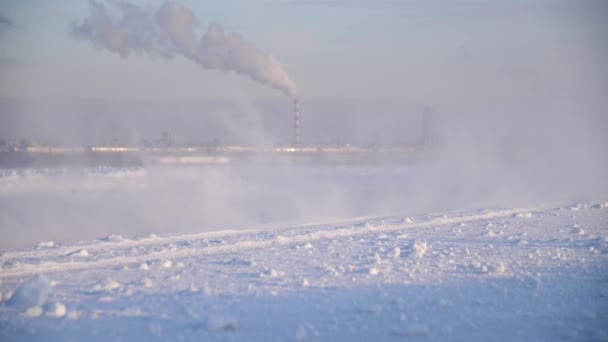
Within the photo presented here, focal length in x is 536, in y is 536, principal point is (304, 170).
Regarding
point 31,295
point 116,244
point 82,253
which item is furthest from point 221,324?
point 116,244

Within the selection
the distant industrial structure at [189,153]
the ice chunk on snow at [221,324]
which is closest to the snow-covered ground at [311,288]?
the ice chunk on snow at [221,324]

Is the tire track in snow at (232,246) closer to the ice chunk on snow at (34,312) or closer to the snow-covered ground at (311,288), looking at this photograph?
the snow-covered ground at (311,288)

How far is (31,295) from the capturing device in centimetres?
448

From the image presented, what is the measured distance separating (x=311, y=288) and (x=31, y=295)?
7.83 feet

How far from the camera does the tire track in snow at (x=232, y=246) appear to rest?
5773 mm

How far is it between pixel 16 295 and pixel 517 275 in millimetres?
4638

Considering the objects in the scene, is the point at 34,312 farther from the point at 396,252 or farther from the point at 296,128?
the point at 296,128

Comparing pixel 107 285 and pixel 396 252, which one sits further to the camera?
pixel 396 252

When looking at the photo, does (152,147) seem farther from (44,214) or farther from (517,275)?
(517,275)

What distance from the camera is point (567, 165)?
29.3 metres

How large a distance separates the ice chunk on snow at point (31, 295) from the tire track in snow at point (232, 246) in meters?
1.12

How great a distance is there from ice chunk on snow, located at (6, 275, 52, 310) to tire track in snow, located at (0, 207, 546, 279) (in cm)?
112

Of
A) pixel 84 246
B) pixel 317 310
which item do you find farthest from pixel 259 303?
pixel 84 246

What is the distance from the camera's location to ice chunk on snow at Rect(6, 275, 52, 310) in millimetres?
4426
